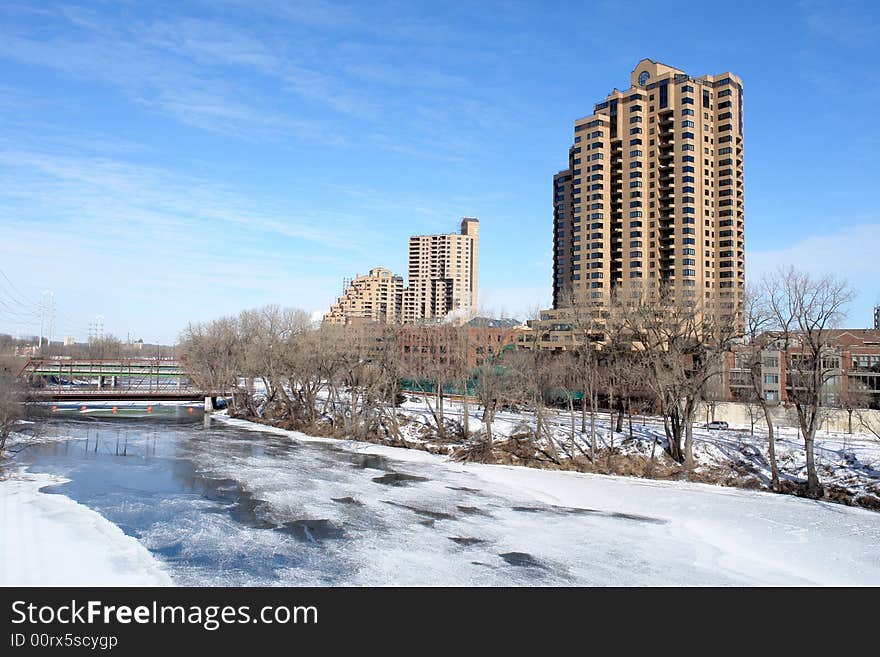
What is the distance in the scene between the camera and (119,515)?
2086cm

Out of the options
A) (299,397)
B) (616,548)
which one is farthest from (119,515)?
(299,397)

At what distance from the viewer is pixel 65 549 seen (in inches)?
642

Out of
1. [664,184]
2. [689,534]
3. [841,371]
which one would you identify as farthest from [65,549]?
[664,184]

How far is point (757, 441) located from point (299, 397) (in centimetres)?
3381

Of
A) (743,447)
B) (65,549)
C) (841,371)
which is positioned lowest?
(65,549)

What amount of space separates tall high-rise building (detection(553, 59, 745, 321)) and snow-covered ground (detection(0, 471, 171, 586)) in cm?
7597

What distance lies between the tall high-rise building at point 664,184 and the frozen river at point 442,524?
63949 millimetres

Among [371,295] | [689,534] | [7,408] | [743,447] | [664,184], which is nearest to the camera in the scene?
[689,534]

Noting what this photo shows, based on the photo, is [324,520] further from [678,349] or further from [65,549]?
[678,349]

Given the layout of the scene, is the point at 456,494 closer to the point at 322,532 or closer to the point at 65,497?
the point at 322,532

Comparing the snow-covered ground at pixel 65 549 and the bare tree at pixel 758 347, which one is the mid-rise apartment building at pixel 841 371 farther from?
the snow-covered ground at pixel 65 549

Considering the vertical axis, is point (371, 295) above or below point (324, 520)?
above

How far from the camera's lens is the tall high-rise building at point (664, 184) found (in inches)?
3524

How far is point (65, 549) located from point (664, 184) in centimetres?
9100
